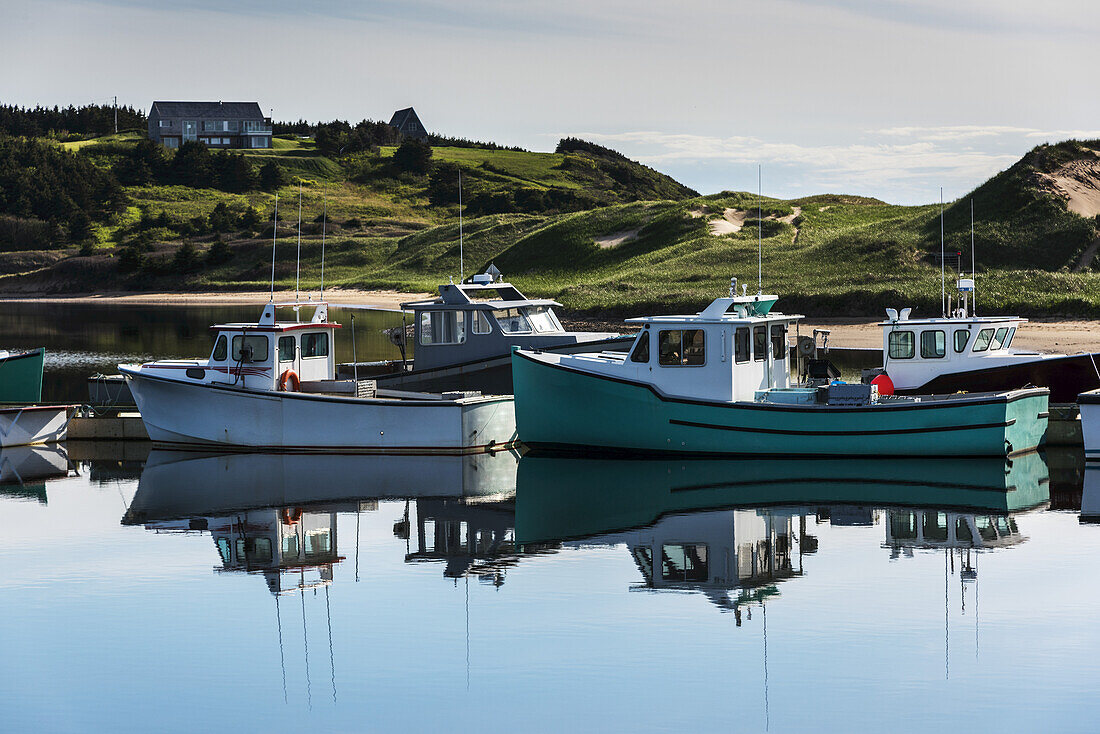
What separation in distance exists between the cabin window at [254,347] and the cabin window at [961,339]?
14204mm

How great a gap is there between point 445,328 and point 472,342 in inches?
29.9

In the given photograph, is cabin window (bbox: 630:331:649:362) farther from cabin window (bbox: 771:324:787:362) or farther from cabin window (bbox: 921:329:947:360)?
cabin window (bbox: 921:329:947:360)

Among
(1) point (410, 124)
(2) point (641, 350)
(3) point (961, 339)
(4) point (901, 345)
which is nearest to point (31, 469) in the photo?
(2) point (641, 350)

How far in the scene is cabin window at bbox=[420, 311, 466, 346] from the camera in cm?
3130

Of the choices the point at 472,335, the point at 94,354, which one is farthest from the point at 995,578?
the point at 94,354

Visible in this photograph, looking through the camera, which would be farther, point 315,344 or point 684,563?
point 315,344

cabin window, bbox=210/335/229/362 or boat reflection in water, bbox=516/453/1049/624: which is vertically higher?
cabin window, bbox=210/335/229/362

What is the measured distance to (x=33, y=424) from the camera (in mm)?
28469

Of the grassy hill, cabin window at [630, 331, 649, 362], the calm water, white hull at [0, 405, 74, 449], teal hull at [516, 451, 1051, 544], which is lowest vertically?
the calm water

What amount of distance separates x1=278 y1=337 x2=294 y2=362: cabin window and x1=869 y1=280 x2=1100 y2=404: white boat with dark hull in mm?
12046

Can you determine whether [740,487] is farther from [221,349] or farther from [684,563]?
[221,349]

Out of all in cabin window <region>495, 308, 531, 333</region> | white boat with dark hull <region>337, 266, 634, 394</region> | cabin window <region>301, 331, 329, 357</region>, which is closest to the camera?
cabin window <region>301, 331, 329, 357</region>

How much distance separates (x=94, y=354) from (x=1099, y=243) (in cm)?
4421

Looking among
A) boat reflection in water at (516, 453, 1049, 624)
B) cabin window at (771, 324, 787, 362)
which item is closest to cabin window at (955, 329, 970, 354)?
boat reflection in water at (516, 453, 1049, 624)
